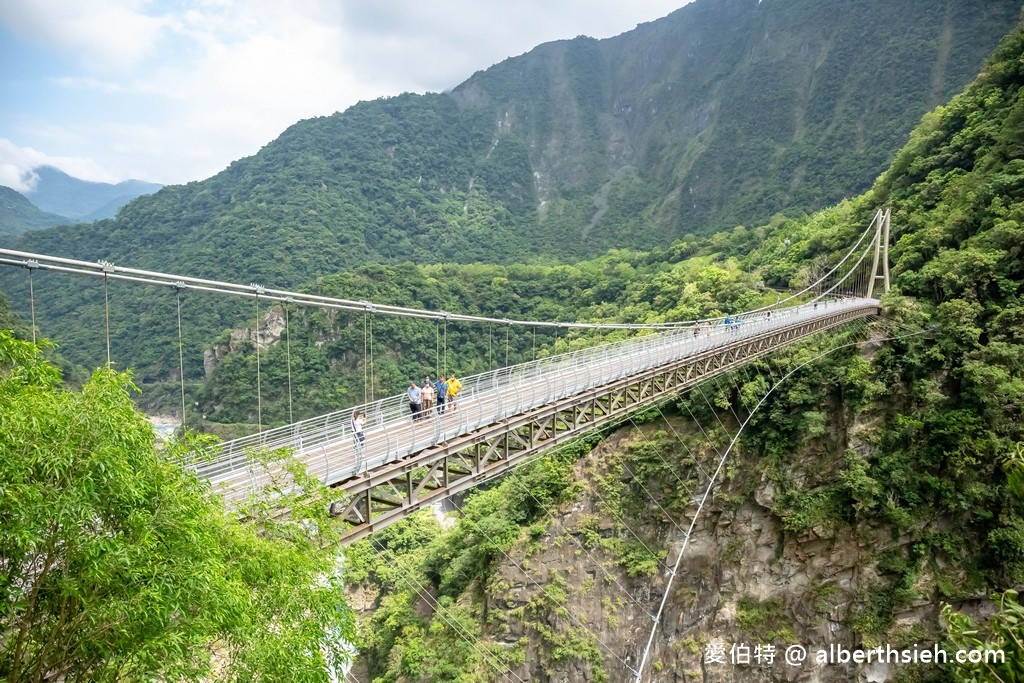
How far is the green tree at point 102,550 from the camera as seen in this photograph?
12.8 ft

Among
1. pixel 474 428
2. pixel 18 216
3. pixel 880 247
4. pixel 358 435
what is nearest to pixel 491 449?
pixel 474 428

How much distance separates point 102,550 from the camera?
4.11 metres

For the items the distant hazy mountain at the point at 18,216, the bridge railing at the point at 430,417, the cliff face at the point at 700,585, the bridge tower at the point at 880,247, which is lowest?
the cliff face at the point at 700,585

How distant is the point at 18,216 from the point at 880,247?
467 ft

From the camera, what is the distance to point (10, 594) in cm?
390

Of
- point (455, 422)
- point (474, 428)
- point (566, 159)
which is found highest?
point (566, 159)

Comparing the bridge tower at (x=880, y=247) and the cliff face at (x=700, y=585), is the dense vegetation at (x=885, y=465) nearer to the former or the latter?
the cliff face at (x=700, y=585)

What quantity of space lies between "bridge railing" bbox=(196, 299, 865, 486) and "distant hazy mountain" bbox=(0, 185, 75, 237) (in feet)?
393

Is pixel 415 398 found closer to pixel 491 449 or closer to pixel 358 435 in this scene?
pixel 491 449

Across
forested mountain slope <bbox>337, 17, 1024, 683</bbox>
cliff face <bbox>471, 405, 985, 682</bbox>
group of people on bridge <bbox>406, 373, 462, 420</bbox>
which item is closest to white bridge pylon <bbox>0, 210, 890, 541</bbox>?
group of people on bridge <bbox>406, 373, 462, 420</bbox>

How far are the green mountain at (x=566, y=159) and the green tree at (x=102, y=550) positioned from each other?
195 feet

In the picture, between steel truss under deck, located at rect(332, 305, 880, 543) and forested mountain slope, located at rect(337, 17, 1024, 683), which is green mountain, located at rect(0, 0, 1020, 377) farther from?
steel truss under deck, located at rect(332, 305, 880, 543)

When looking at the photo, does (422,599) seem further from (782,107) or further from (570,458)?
(782,107)

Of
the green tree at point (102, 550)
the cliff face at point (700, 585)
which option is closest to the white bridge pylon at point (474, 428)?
the green tree at point (102, 550)
